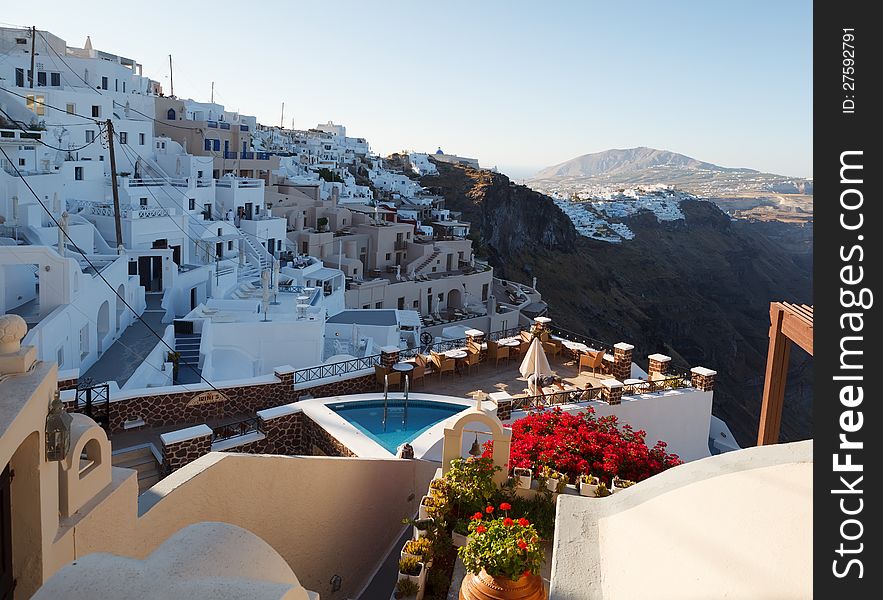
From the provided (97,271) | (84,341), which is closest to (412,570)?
(84,341)

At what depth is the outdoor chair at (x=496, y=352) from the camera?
16188 mm

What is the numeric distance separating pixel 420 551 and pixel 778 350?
4.66 metres

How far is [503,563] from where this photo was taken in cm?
628

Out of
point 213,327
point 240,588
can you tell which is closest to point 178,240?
point 213,327

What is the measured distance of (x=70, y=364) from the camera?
1605 cm

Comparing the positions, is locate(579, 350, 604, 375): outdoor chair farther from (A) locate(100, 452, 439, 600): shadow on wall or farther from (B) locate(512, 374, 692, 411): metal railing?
(A) locate(100, 452, 439, 600): shadow on wall

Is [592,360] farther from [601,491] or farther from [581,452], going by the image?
[601,491]

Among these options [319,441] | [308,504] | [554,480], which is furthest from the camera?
[319,441]

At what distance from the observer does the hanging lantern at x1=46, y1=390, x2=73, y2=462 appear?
15.9ft

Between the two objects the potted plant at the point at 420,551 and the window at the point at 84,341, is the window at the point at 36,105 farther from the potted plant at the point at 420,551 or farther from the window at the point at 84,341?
the potted plant at the point at 420,551

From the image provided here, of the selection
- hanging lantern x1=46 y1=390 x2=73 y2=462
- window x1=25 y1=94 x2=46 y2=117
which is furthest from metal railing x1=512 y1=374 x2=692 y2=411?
window x1=25 y1=94 x2=46 y2=117

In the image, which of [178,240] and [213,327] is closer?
[213,327]
